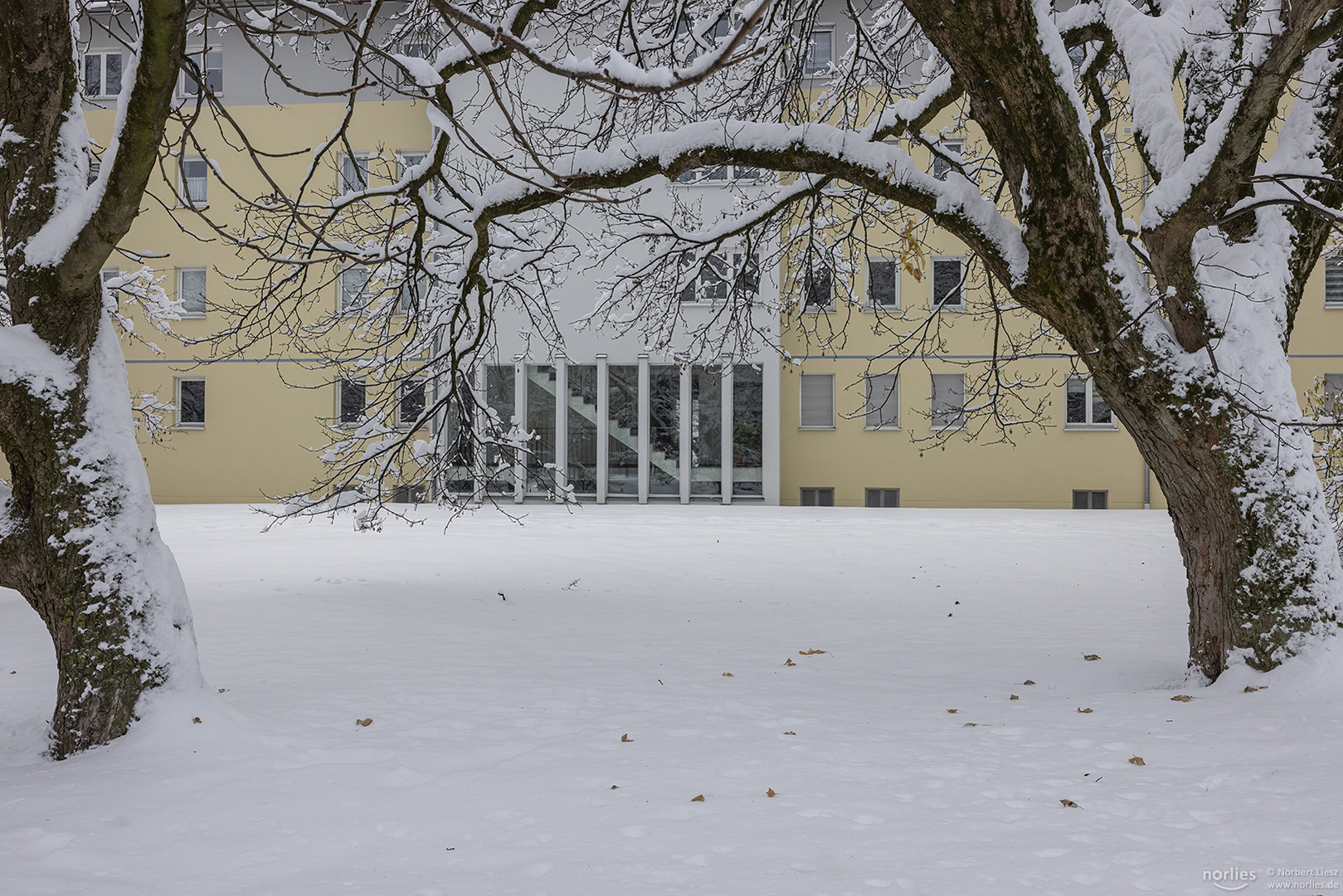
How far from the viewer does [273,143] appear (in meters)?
23.5

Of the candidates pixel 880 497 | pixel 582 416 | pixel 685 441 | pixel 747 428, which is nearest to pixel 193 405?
pixel 582 416

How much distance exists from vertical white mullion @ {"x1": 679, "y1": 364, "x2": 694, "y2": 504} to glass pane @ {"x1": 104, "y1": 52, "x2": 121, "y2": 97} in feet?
52.4

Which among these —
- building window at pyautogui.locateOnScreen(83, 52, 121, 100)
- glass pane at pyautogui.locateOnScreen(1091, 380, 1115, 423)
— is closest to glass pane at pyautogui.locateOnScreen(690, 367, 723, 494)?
glass pane at pyautogui.locateOnScreen(1091, 380, 1115, 423)

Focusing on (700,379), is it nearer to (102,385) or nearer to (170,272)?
(170,272)

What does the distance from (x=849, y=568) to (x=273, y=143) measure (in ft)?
61.3

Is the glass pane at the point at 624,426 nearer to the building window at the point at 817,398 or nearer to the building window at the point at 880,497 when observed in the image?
the building window at the point at 817,398

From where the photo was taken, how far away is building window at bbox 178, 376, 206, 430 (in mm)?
23969

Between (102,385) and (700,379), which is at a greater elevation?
(700,379)

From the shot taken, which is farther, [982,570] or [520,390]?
[520,390]

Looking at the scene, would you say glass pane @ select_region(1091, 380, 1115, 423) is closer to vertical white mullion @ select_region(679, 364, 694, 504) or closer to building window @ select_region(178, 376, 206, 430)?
vertical white mullion @ select_region(679, 364, 694, 504)

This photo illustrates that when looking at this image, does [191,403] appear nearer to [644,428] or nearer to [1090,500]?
[644,428]

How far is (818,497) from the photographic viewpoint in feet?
74.9

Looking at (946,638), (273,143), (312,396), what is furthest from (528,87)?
(946,638)

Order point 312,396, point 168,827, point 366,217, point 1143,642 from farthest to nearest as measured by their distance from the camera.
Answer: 1. point 312,396
2. point 366,217
3. point 1143,642
4. point 168,827
